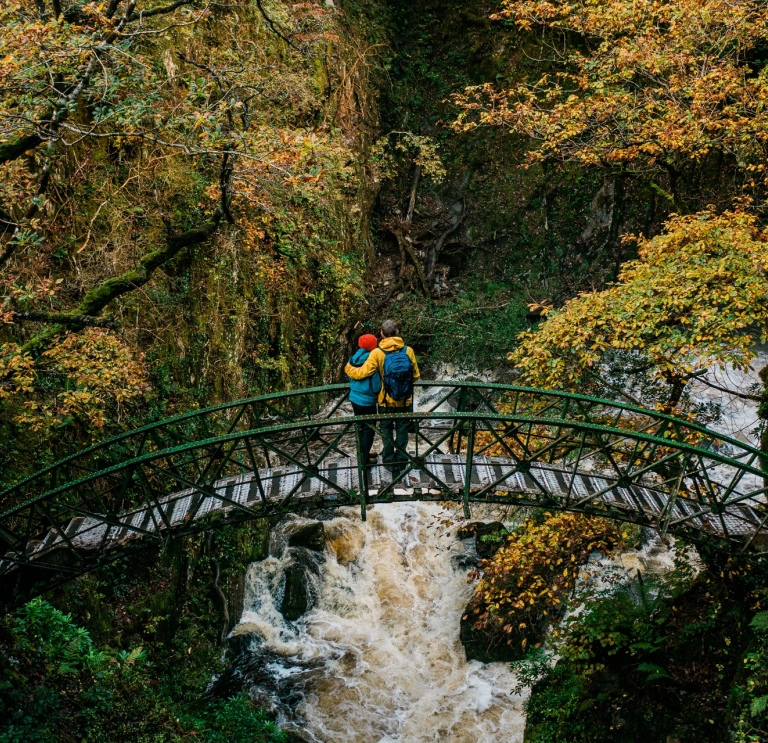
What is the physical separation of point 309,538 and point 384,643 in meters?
2.83

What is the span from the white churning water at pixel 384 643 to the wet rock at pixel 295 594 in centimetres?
17

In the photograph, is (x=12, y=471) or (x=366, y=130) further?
(x=366, y=130)

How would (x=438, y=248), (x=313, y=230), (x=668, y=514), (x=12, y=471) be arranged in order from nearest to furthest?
(x=668, y=514)
(x=12, y=471)
(x=313, y=230)
(x=438, y=248)

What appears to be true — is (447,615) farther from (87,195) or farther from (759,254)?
(87,195)

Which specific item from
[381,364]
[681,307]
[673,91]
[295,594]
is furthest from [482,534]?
[673,91]

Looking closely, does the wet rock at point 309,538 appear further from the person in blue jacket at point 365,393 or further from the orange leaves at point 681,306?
the orange leaves at point 681,306

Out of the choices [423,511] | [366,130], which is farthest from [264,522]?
[366,130]

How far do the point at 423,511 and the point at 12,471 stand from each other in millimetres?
9260

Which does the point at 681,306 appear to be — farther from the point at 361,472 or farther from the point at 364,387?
the point at 361,472

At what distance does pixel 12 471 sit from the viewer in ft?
32.7

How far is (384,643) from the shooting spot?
13.9m

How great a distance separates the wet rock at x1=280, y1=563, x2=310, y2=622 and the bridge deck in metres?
5.07

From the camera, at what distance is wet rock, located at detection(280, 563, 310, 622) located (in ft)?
47.2

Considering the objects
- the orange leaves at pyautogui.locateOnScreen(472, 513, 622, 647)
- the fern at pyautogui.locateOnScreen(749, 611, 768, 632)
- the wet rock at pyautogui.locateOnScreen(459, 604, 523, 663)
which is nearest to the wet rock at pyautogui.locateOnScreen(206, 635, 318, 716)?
the wet rock at pyautogui.locateOnScreen(459, 604, 523, 663)
